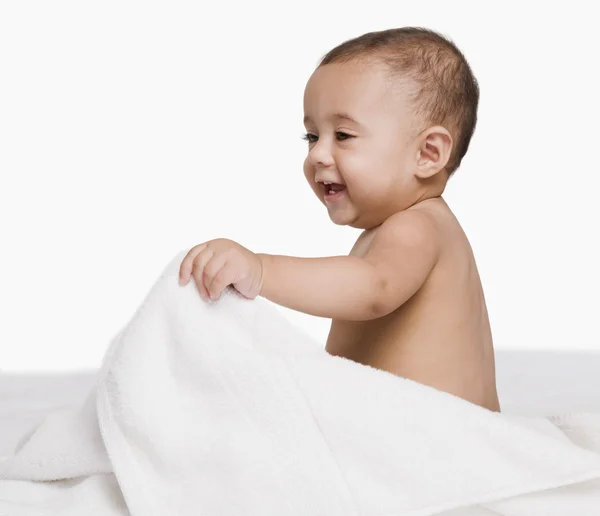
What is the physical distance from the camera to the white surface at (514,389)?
1940 mm

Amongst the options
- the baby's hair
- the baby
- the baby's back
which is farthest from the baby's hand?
the baby's hair

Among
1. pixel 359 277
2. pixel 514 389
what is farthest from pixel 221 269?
pixel 514 389

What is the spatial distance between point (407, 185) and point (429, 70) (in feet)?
0.58

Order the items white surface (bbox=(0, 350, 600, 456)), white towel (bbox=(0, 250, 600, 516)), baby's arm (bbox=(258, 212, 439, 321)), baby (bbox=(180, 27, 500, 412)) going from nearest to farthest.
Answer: white towel (bbox=(0, 250, 600, 516)) < baby's arm (bbox=(258, 212, 439, 321)) < baby (bbox=(180, 27, 500, 412)) < white surface (bbox=(0, 350, 600, 456))

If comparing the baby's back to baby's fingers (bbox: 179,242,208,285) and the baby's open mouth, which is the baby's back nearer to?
the baby's open mouth

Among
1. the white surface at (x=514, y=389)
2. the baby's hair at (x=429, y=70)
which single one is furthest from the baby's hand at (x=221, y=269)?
the white surface at (x=514, y=389)

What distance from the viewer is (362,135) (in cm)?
148

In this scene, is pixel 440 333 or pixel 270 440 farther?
pixel 440 333

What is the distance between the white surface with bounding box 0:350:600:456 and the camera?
194 centimetres

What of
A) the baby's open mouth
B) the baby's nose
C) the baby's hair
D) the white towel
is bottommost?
the white towel

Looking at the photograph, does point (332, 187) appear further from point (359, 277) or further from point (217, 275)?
point (217, 275)

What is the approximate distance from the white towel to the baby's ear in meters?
0.42

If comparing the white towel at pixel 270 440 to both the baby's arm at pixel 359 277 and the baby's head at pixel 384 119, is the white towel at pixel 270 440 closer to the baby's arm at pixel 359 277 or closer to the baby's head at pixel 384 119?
the baby's arm at pixel 359 277

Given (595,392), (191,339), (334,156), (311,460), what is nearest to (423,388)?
(311,460)
